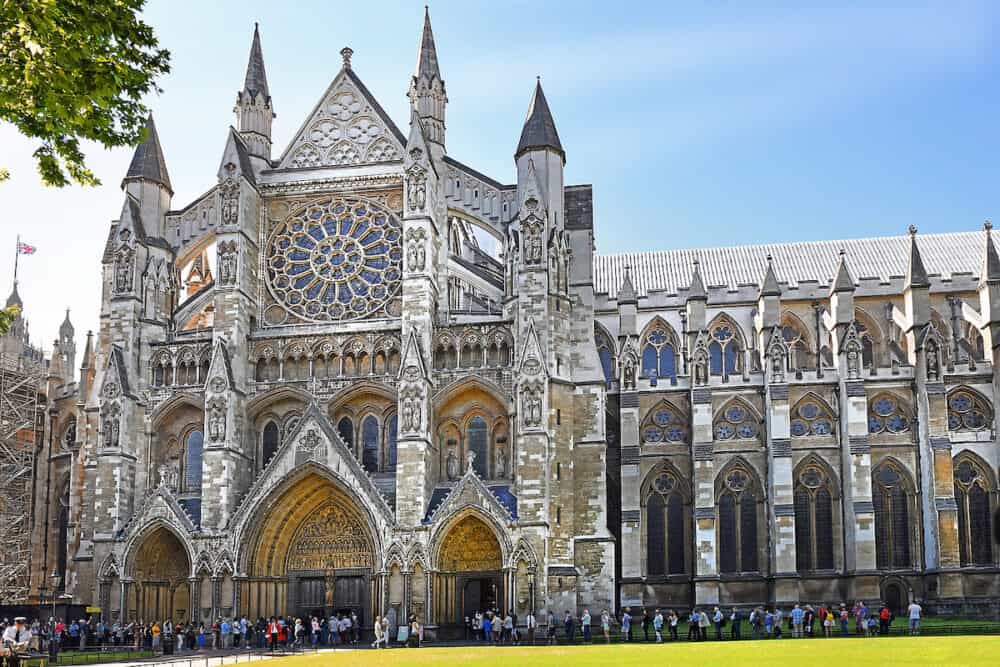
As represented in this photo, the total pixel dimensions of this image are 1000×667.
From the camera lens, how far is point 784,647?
2741 centimetres

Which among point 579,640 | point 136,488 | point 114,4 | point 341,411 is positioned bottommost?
point 579,640

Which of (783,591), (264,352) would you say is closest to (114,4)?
(264,352)

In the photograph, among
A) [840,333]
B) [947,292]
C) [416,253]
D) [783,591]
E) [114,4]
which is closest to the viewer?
[114,4]

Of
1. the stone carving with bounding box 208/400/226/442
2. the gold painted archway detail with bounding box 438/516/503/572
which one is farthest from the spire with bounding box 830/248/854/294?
the stone carving with bounding box 208/400/226/442

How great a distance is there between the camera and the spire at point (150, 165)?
43.3 metres

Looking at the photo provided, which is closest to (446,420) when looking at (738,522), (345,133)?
(345,133)

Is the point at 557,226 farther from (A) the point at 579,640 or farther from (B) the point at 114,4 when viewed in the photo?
(B) the point at 114,4

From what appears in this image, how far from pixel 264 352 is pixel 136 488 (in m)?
6.31

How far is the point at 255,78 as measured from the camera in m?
44.6

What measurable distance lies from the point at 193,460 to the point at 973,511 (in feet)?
95.6

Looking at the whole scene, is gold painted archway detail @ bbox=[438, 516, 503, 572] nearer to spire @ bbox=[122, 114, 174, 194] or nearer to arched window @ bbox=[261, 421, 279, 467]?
arched window @ bbox=[261, 421, 279, 467]

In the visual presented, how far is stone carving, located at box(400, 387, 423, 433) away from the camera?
38406 mm

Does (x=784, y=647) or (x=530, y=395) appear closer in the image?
(x=784, y=647)

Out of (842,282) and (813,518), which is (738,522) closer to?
(813,518)
